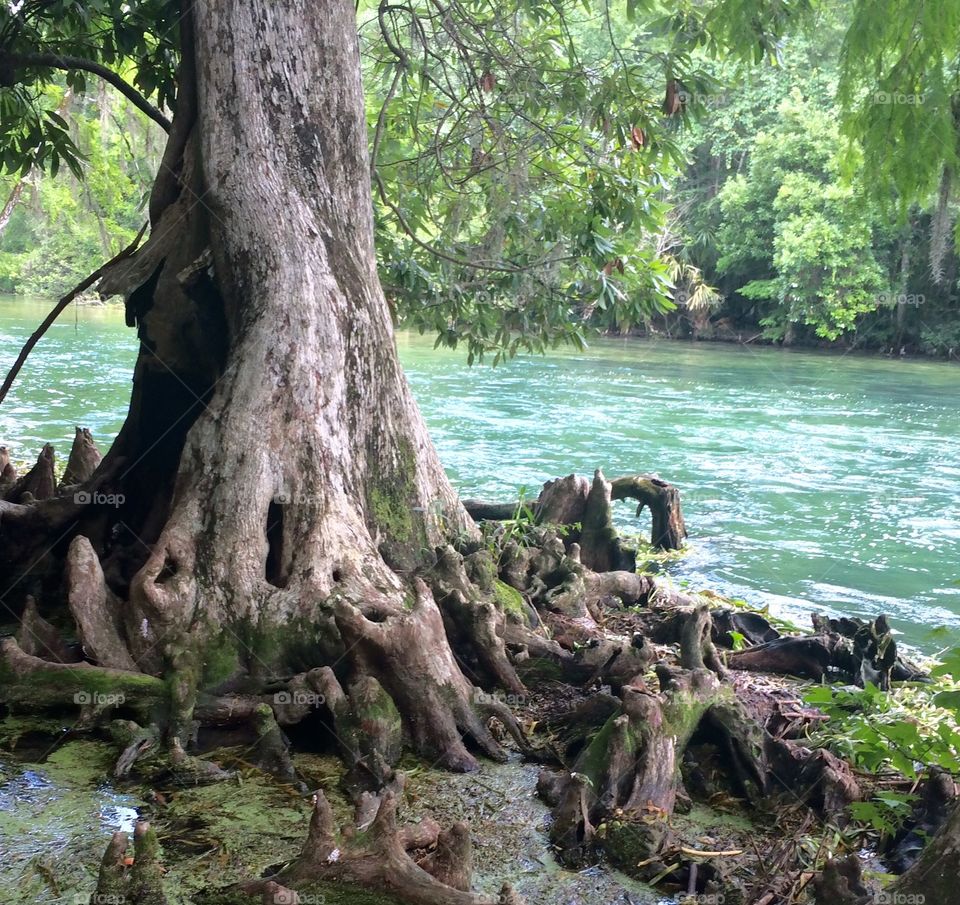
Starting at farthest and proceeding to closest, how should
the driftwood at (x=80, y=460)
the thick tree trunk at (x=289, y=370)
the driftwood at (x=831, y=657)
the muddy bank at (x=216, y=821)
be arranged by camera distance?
the driftwood at (x=80, y=460) < the driftwood at (x=831, y=657) < the thick tree trunk at (x=289, y=370) < the muddy bank at (x=216, y=821)

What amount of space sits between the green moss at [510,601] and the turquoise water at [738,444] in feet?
8.78

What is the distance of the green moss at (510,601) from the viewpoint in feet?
20.9

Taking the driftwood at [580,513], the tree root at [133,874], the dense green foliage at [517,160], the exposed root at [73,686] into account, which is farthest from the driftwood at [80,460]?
the tree root at [133,874]

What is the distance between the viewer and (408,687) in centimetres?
504

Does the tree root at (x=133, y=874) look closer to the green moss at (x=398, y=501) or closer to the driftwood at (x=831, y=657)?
the green moss at (x=398, y=501)

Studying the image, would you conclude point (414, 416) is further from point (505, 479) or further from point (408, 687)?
point (505, 479)

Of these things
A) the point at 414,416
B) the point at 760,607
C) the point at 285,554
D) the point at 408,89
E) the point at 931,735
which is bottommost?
the point at 760,607

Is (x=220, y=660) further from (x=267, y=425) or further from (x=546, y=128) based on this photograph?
(x=546, y=128)

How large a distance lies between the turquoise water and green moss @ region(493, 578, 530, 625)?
2677mm

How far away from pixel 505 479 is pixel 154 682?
1050cm

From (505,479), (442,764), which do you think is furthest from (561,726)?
(505,479)

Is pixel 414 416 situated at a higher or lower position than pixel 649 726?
higher

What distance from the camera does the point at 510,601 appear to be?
21.5 ft

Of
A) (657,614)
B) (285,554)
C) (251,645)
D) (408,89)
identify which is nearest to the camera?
(251,645)
